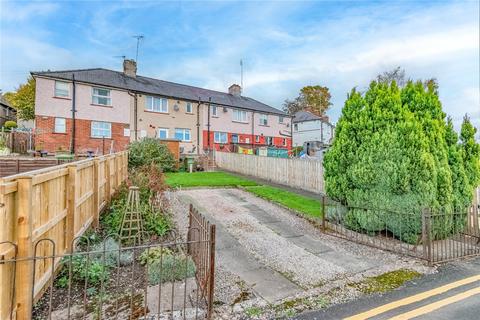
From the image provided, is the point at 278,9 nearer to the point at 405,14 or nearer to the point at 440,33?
the point at 405,14

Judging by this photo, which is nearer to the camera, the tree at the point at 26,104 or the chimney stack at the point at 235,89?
the tree at the point at 26,104

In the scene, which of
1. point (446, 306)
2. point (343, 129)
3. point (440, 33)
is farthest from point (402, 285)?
point (440, 33)

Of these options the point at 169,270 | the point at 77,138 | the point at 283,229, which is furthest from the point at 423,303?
the point at 77,138

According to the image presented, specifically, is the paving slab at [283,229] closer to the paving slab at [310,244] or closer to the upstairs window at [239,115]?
the paving slab at [310,244]

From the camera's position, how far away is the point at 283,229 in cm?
707

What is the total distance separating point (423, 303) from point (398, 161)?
3.54 m

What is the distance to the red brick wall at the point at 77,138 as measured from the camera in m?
19.4

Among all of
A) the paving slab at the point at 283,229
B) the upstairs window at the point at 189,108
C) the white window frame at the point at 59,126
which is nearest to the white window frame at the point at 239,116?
the upstairs window at the point at 189,108

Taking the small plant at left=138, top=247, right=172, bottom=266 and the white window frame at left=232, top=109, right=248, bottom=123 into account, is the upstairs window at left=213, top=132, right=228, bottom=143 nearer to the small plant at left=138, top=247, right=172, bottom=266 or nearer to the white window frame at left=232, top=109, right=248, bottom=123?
the white window frame at left=232, top=109, right=248, bottom=123

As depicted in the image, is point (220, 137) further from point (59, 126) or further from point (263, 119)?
point (59, 126)

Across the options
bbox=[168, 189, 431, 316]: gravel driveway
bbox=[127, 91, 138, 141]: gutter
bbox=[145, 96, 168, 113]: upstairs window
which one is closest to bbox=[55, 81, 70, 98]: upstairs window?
bbox=[127, 91, 138, 141]: gutter

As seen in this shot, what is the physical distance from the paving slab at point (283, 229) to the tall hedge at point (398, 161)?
137 centimetres

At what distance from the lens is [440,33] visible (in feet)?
37.3

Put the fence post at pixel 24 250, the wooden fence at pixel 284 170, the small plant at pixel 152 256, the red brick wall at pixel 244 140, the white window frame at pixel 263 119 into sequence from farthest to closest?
the white window frame at pixel 263 119 → the red brick wall at pixel 244 140 → the wooden fence at pixel 284 170 → the small plant at pixel 152 256 → the fence post at pixel 24 250
